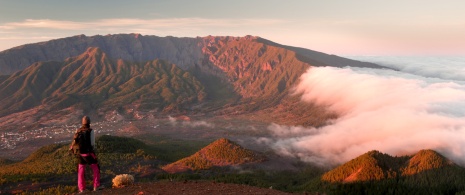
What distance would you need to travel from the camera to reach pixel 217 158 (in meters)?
135

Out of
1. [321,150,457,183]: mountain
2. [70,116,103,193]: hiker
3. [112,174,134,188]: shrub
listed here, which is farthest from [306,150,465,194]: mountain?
[70,116,103,193]: hiker

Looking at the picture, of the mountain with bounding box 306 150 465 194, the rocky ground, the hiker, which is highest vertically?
the hiker

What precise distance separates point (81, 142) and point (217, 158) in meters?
110

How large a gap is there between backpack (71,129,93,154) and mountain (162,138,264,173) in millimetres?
92385

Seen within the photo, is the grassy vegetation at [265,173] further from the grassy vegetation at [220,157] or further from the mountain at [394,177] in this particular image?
the grassy vegetation at [220,157]

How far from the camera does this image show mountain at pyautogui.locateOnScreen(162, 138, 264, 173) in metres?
122

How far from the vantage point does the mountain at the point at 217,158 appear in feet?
402

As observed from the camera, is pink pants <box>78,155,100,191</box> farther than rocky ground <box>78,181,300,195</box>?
No

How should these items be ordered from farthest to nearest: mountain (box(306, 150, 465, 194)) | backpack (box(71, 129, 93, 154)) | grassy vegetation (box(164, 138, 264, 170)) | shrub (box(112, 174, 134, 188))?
grassy vegetation (box(164, 138, 264, 170)), mountain (box(306, 150, 465, 194)), shrub (box(112, 174, 134, 188)), backpack (box(71, 129, 93, 154))

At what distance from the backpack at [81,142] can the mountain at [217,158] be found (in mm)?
92385

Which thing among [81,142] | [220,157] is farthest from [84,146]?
[220,157]

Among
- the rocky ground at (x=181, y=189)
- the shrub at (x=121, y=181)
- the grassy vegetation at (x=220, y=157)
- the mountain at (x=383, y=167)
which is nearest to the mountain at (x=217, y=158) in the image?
the grassy vegetation at (x=220, y=157)

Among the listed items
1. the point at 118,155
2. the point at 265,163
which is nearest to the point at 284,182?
the point at 265,163

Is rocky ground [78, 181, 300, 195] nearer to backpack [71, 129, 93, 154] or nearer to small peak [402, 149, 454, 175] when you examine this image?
backpack [71, 129, 93, 154]
